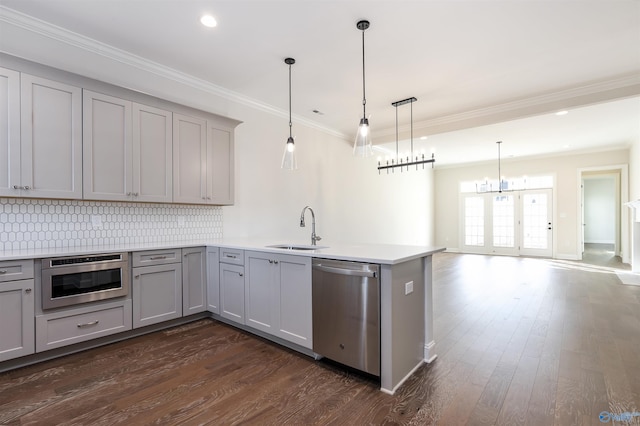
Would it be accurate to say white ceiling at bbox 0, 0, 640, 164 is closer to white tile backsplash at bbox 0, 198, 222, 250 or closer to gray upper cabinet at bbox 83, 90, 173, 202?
gray upper cabinet at bbox 83, 90, 173, 202

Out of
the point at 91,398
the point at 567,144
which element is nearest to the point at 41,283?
the point at 91,398

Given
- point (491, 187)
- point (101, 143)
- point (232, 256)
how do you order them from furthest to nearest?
1. point (491, 187)
2. point (232, 256)
3. point (101, 143)

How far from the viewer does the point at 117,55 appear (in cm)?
320

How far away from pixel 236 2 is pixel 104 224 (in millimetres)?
2500

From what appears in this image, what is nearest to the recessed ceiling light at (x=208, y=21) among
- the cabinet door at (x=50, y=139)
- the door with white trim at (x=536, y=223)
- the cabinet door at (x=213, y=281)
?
the cabinet door at (x=50, y=139)

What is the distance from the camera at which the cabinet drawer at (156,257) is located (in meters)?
2.93

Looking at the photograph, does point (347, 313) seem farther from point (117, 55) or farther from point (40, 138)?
point (117, 55)

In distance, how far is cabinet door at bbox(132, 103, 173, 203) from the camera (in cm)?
307

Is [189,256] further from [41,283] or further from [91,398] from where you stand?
[91,398]

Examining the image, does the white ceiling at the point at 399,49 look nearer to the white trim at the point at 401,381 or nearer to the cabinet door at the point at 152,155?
the cabinet door at the point at 152,155

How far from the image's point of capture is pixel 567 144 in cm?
719

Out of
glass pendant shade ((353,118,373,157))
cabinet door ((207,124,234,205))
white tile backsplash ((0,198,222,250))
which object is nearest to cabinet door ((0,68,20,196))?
white tile backsplash ((0,198,222,250))

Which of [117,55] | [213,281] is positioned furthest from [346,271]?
[117,55]

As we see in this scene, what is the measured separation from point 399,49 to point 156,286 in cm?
353
